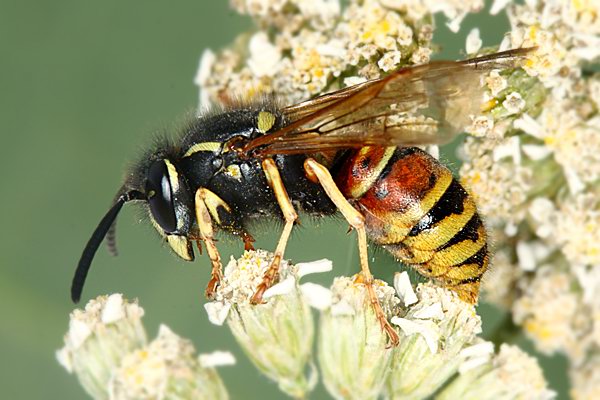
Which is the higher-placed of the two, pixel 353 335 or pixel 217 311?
pixel 217 311

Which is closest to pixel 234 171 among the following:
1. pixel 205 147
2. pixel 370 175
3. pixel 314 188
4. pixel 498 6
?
pixel 205 147

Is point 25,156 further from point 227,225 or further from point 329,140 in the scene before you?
point 329,140

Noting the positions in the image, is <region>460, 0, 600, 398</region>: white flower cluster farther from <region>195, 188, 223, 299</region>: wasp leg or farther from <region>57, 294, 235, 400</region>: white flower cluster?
<region>57, 294, 235, 400</region>: white flower cluster

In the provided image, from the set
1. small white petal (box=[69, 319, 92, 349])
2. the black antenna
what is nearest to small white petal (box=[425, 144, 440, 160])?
the black antenna

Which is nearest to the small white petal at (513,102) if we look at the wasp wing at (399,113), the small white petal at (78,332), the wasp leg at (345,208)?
the wasp wing at (399,113)

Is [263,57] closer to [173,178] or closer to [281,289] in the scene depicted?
[173,178]

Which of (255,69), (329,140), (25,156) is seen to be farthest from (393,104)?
(25,156)

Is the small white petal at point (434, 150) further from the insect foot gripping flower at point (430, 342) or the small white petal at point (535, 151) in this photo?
the insect foot gripping flower at point (430, 342)
